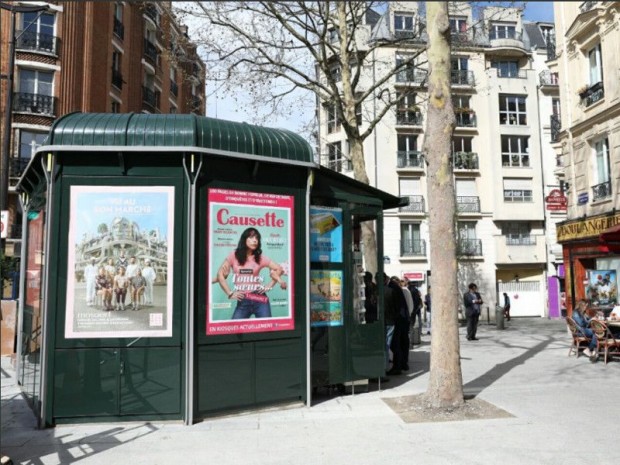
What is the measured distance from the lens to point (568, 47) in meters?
18.7

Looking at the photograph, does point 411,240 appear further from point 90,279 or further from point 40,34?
point 90,279

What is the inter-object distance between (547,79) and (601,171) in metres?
24.1

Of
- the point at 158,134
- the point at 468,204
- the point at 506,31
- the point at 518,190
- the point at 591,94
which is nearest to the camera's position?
the point at 158,134

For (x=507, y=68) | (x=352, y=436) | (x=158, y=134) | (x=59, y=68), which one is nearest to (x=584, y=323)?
(x=352, y=436)

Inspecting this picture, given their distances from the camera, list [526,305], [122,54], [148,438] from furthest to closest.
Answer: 1. [526,305]
2. [122,54]
3. [148,438]

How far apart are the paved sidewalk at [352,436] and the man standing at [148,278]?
1.43 m

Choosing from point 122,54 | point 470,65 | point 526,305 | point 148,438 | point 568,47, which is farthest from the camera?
point 470,65

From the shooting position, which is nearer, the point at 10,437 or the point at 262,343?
the point at 10,437

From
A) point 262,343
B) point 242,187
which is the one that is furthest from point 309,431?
point 242,187

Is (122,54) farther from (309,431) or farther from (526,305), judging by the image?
(309,431)

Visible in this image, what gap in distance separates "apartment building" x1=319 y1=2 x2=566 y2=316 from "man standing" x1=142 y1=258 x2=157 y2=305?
2977 centimetres

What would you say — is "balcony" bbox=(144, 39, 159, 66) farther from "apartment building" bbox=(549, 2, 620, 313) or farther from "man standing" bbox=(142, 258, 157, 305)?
"man standing" bbox=(142, 258, 157, 305)

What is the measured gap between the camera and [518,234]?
3712 centimetres

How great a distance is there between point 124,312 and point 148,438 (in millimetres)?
1423
